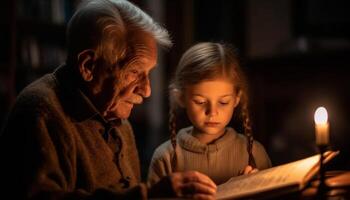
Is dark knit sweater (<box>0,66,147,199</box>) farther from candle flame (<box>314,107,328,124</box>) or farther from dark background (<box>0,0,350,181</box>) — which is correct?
dark background (<box>0,0,350,181</box>)

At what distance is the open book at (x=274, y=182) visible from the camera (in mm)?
1240

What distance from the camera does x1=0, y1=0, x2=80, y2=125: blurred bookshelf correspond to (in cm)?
400

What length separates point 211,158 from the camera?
1891 mm

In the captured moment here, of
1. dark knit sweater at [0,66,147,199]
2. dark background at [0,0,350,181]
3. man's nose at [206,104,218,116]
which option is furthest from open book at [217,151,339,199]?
dark background at [0,0,350,181]

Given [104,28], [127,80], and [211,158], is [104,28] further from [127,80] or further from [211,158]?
[211,158]

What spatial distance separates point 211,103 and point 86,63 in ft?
1.56

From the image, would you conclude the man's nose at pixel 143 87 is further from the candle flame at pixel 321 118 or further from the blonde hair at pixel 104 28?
the candle flame at pixel 321 118

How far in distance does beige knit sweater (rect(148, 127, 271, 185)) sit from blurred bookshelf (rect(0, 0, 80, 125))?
2.35 metres

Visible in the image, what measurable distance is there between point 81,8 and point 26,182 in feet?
1.63

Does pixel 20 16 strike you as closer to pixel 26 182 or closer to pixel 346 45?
pixel 346 45

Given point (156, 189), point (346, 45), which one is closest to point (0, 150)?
point (156, 189)

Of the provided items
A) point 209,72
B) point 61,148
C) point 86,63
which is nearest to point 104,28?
point 86,63

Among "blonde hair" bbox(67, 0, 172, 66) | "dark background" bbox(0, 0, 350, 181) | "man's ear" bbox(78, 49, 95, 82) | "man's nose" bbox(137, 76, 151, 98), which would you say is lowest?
"dark background" bbox(0, 0, 350, 181)

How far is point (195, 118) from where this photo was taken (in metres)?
1.86
